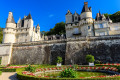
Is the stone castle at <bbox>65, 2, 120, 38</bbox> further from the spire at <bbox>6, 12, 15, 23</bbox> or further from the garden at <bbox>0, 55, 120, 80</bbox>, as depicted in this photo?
the spire at <bbox>6, 12, 15, 23</bbox>

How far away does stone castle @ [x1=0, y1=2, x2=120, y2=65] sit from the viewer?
25.7m

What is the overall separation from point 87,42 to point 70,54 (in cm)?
635

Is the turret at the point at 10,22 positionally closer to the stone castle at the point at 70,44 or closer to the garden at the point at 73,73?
the stone castle at the point at 70,44

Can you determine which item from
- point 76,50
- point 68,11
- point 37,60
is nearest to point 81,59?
point 76,50

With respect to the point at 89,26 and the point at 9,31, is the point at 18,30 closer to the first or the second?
the point at 9,31

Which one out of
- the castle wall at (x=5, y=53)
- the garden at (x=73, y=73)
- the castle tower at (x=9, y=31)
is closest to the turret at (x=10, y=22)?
the castle tower at (x=9, y=31)

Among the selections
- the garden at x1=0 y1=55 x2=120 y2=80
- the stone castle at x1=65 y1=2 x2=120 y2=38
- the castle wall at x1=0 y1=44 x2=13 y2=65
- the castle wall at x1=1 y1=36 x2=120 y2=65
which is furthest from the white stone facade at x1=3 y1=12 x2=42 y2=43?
the garden at x1=0 y1=55 x2=120 y2=80

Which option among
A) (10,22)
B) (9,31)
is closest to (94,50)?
(9,31)

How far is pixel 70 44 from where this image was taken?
28.7 meters

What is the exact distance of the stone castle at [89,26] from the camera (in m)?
34.7

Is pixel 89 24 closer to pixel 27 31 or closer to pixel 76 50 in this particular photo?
pixel 76 50

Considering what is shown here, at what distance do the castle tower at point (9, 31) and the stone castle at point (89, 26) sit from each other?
2551 cm

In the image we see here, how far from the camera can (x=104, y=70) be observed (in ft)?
53.0

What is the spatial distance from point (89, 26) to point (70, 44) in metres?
12.7
